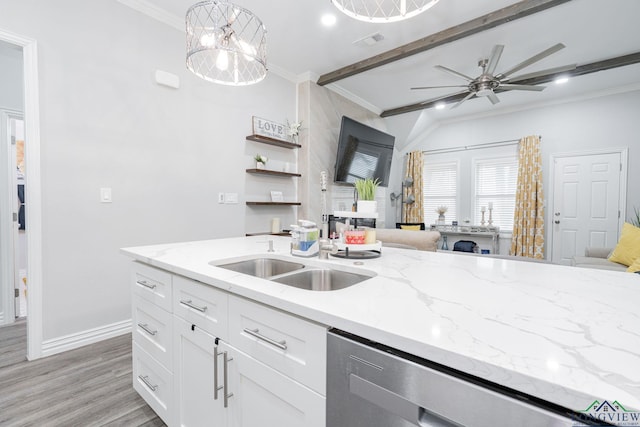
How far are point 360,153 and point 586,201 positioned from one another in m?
3.81

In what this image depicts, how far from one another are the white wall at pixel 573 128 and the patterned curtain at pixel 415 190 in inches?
29.0

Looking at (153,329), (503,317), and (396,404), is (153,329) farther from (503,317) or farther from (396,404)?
(503,317)

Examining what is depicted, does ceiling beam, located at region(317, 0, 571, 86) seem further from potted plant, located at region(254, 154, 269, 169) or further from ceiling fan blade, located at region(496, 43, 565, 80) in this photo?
potted plant, located at region(254, 154, 269, 169)

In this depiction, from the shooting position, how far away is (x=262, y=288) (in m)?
0.91

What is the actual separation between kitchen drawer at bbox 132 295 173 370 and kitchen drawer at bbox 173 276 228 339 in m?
0.13

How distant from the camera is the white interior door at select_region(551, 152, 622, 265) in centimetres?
453

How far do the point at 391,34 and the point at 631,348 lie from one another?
339 cm

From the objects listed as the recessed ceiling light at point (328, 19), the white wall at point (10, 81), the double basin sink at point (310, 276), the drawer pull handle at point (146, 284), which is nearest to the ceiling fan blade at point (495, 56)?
the recessed ceiling light at point (328, 19)

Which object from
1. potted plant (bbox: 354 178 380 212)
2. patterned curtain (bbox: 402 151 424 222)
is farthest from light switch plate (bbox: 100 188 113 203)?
patterned curtain (bbox: 402 151 424 222)

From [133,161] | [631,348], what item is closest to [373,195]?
[631,348]

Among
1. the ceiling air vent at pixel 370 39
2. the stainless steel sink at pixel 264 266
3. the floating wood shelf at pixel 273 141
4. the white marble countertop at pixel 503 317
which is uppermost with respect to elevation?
the ceiling air vent at pixel 370 39

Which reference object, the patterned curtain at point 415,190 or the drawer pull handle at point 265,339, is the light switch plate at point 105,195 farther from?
the patterned curtain at point 415,190

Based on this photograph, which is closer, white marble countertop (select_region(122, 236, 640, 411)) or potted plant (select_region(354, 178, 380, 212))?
white marble countertop (select_region(122, 236, 640, 411))

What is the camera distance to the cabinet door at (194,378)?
1085 mm
